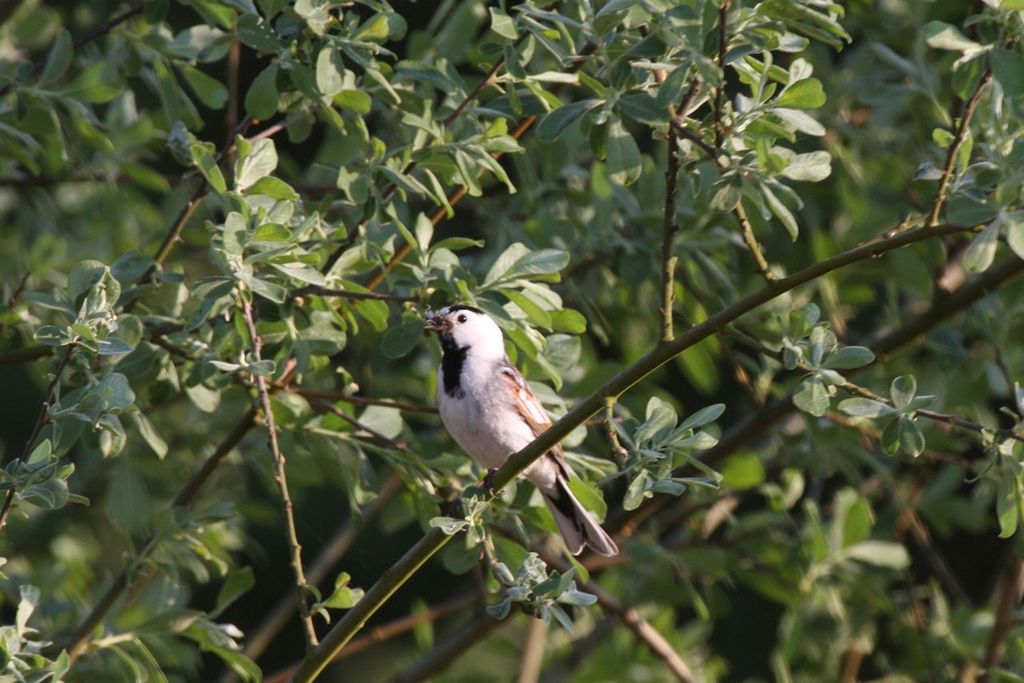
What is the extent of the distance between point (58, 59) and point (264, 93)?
70 cm

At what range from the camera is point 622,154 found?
2.57 m

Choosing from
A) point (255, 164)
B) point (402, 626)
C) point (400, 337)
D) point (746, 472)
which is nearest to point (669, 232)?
point (400, 337)

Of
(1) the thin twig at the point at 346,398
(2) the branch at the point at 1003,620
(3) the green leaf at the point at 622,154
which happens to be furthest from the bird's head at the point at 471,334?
(2) the branch at the point at 1003,620

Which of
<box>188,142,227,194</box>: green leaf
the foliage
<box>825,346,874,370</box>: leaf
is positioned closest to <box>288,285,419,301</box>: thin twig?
the foliage

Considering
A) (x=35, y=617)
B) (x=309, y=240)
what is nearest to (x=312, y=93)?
(x=309, y=240)

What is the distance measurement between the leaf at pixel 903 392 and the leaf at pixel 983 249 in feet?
0.80

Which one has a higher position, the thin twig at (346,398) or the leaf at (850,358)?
the leaf at (850,358)

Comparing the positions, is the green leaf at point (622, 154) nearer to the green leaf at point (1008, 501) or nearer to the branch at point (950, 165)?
the branch at point (950, 165)

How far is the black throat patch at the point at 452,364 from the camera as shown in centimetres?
347

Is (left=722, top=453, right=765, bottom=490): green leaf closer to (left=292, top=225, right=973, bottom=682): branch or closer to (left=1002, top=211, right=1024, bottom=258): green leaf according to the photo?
(left=292, top=225, right=973, bottom=682): branch

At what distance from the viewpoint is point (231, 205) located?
2615mm

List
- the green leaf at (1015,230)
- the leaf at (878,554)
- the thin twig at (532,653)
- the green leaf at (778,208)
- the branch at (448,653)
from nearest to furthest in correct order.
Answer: the green leaf at (1015,230)
the green leaf at (778,208)
the branch at (448,653)
the leaf at (878,554)
the thin twig at (532,653)

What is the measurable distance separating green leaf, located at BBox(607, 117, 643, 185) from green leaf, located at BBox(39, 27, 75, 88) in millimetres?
1451

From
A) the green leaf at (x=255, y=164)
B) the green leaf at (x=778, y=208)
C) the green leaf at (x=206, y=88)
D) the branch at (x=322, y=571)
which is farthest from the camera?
the branch at (x=322, y=571)
